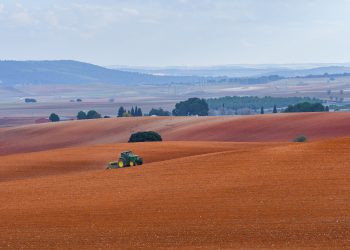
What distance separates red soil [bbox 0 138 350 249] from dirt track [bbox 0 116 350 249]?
0.03 m

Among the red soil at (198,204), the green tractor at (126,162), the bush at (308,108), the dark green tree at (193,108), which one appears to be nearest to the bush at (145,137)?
the green tractor at (126,162)

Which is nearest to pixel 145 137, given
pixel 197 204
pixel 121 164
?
pixel 121 164

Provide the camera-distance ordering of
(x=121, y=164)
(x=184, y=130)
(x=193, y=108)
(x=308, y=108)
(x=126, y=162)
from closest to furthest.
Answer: (x=121, y=164)
(x=126, y=162)
(x=184, y=130)
(x=308, y=108)
(x=193, y=108)

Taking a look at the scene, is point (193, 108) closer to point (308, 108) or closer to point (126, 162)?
point (308, 108)

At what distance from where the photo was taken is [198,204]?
30328mm

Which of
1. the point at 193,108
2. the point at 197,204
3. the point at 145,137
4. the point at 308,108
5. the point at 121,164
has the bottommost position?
the point at 197,204

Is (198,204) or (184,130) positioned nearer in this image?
(198,204)

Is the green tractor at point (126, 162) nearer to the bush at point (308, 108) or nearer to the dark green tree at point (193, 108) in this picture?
the bush at point (308, 108)

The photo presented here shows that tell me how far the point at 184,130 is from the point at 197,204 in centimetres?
6125

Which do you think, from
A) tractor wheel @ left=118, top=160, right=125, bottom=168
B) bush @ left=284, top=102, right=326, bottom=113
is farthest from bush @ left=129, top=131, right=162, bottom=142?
bush @ left=284, top=102, right=326, bottom=113

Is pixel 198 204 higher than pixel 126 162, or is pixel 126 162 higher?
pixel 126 162

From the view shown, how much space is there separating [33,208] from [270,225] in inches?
356

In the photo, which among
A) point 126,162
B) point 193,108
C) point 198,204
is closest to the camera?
point 198,204

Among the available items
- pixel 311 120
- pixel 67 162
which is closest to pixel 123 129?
pixel 311 120
